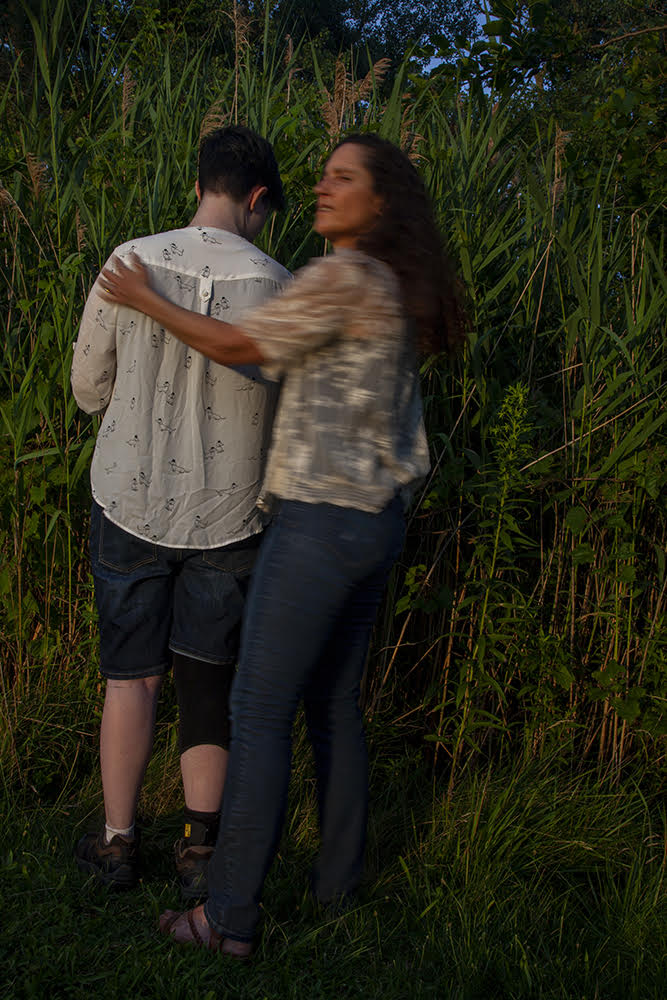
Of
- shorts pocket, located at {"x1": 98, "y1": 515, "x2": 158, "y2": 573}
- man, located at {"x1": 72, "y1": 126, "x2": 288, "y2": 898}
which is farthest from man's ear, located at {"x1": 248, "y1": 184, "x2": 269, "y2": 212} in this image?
shorts pocket, located at {"x1": 98, "y1": 515, "x2": 158, "y2": 573}

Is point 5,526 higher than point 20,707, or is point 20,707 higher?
point 5,526

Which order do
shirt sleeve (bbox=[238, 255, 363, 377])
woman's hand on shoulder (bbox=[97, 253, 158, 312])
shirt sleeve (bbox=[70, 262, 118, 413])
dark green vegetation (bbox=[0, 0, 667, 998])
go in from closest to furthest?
Result: shirt sleeve (bbox=[238, 255, 363, 377]) < woman's hand on shoulder (bbox=[97, 253, 158, 312]) < shirt sleeve (bbox=[70, 262, 118, 413]) < dark green vegetation (bbox=[0, 0, 667, 998])

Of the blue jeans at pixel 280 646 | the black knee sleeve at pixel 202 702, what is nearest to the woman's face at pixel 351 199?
the blue jeans at pixel 280 646

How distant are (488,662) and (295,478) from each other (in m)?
1.37

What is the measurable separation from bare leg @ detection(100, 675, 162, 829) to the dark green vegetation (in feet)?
0.76

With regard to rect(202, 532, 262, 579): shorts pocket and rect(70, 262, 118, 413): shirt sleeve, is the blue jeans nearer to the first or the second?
rect(202, 532, 262, 579): shorts pocket

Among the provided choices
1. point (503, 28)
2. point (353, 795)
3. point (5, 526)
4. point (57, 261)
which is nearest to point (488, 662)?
point (353, 795)

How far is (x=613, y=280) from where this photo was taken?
11.3 ft

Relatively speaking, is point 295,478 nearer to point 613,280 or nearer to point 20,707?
point 20,707

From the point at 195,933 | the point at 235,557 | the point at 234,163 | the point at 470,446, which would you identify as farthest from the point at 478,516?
the point at 195,933

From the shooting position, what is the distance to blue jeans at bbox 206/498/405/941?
2029 millimetres

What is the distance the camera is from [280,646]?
6.70ft

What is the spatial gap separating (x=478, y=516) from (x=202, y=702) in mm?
1134

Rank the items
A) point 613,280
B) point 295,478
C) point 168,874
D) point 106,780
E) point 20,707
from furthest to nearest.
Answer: point 613,280, point 20,707, point 168,874, point 106,780, point 295,478
